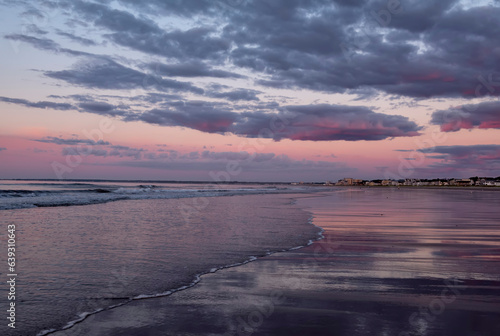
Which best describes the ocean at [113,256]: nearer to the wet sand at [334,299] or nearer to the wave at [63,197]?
the wet sand at [334,299]

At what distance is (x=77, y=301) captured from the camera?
255 inches

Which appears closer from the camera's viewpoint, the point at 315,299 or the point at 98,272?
the point at 315,299

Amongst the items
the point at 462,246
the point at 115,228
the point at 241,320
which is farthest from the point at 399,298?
the point at 115,228

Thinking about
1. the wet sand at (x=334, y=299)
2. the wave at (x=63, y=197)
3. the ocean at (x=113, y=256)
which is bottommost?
the wave at (x=63, y=197)

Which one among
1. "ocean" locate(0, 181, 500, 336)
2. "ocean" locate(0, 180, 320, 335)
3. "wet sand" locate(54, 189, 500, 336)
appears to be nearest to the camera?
"wet sand" locate(54, 189, 500, 336)

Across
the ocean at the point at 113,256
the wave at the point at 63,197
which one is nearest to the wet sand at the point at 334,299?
the ocean at the point at 113,256

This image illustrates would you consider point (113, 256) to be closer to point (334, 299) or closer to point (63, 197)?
point (334, 299)

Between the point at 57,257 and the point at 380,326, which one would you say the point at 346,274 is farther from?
the point at 57,257

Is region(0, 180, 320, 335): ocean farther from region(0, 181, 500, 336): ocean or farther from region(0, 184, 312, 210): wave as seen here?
region(0, 184, 312, 210): wave

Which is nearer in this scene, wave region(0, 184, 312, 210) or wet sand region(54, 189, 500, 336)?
wet sand region(54, 189, 500, 336)

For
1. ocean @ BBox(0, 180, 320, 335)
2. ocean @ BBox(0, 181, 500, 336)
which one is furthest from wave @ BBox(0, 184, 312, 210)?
ocean @ BBox(0, 181, 500, 336)

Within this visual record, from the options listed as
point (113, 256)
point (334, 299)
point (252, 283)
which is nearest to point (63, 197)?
point (113, 256)

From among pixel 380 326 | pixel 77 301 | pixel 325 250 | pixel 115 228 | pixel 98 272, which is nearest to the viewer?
pixel 380 326

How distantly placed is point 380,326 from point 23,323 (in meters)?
5.00
